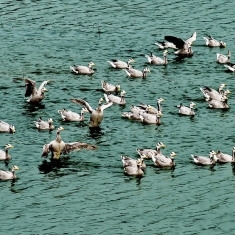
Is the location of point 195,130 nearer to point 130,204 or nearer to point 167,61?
point 130,204

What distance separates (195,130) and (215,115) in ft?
12.1

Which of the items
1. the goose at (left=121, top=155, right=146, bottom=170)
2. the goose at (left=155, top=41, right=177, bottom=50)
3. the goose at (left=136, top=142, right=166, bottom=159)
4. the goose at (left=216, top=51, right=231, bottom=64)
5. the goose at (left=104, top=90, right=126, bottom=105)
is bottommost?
the goose at (left=155, top=41, right=177, bottom=50)

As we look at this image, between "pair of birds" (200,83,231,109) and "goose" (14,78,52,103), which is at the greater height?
"goose" (14,78,52,103)

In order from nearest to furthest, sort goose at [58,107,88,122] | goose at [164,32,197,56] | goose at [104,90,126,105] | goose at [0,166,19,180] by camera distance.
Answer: goose at [0,166,19,180] < goose at [58,107,88,122] < goose at [104,90,126,105] < goose at [164,32,197,56]

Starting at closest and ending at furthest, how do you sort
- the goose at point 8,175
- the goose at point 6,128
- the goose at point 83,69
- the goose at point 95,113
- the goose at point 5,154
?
the goose at point 8,175, the goose at point 5,154, the goose at point 6,128, the goose at point 95,113, the goose at point 83,69

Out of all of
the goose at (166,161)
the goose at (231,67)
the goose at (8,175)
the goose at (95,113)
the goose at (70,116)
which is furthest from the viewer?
the goose at (231,67)

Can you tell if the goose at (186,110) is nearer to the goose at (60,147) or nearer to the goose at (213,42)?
the goose at (60,147)

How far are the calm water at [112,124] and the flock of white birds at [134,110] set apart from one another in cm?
46

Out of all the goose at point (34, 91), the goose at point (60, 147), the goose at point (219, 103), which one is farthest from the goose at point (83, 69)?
the goose at point (60, 147)

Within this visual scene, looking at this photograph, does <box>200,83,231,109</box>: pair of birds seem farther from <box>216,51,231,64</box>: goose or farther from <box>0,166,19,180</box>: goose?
<box>0,166,19,180</box>: goose

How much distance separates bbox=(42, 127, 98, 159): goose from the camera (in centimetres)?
5038

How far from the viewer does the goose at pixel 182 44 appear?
71.1 m

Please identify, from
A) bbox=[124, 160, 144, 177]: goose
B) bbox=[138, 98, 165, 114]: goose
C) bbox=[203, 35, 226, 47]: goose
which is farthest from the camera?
bbox=[203, 35, 226, 47]: goose

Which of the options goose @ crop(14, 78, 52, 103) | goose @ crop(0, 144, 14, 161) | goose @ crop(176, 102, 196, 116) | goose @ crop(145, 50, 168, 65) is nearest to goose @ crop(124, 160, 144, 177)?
goose @ crop(0, 144, 14, 161)
